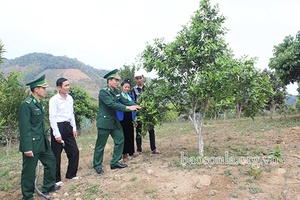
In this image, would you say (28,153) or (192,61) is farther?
(192,61)

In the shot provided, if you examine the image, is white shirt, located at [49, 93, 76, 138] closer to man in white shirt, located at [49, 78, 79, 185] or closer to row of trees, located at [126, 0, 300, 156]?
man in white shirt, located at [49, 78, 79, 185]

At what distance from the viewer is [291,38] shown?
35.9 ft

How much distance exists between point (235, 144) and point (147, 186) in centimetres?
335

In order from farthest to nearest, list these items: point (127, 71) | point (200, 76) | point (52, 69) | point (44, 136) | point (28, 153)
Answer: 1. point (52, 69)
2. point (127, 71)
3. point (200, 76)
4. point (44, 136)
5. point (28, 153)

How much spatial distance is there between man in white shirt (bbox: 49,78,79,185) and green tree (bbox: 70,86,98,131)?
1311 centimetres

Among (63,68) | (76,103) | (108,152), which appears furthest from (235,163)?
(63,68)

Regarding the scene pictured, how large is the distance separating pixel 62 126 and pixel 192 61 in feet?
8.94

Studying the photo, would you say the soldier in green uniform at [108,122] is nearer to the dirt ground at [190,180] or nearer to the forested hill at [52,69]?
the dirt ground at [190,180]

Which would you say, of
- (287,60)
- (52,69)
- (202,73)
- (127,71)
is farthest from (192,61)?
(52,69)

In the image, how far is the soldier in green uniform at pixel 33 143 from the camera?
4020 mm

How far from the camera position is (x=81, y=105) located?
59.9ft

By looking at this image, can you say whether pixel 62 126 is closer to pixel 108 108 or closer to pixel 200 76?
pixel 108 108

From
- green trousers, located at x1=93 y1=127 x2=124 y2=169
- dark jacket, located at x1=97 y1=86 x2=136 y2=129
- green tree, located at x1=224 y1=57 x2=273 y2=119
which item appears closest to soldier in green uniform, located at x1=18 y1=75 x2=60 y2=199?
green trousers, located at x1=93 y1=127 x2=124 y2=169

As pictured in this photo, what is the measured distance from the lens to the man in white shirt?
4660 millimetres
